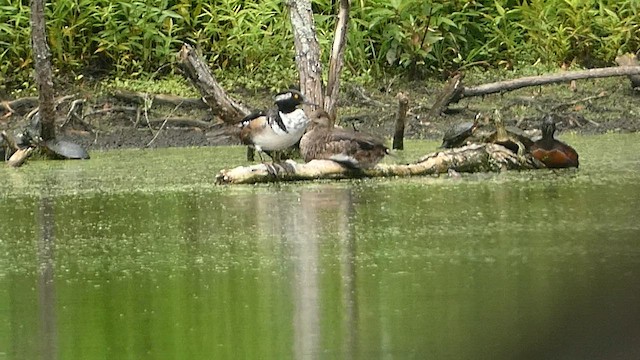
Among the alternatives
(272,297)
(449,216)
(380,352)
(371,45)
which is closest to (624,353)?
(380,352)

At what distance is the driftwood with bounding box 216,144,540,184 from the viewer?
7238 millimetres

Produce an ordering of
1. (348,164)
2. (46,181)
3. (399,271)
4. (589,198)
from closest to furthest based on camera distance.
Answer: (399,271)
(589,198)
(348,164)
(46,181)

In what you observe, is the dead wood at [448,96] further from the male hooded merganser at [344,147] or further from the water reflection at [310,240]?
the water reflection at [310,240]

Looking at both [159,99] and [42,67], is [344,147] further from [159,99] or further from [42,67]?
[159,99]

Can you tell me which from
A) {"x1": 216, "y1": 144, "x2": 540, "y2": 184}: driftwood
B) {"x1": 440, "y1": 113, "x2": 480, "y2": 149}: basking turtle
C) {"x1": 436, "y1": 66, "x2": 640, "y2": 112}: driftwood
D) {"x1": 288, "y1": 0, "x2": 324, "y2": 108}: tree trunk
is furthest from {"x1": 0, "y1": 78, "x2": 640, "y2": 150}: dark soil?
{"x1": 216, "y1": 144, "x2": 540, "y2": 184}: driftwood

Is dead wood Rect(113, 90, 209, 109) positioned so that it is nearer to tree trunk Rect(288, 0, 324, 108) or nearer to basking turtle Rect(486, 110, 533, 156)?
tree trunk Rect(288, 0, 324, 108)

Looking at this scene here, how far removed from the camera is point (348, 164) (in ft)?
24.1

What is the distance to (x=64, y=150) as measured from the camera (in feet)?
30.8

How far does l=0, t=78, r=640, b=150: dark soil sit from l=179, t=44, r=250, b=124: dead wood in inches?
37.6

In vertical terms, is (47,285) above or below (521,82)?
above

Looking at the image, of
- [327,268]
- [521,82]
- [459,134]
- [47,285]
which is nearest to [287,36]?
[521,82]

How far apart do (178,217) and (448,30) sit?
608 cm

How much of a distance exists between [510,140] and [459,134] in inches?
43.3

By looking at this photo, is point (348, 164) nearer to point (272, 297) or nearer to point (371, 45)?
point (272, 297)
